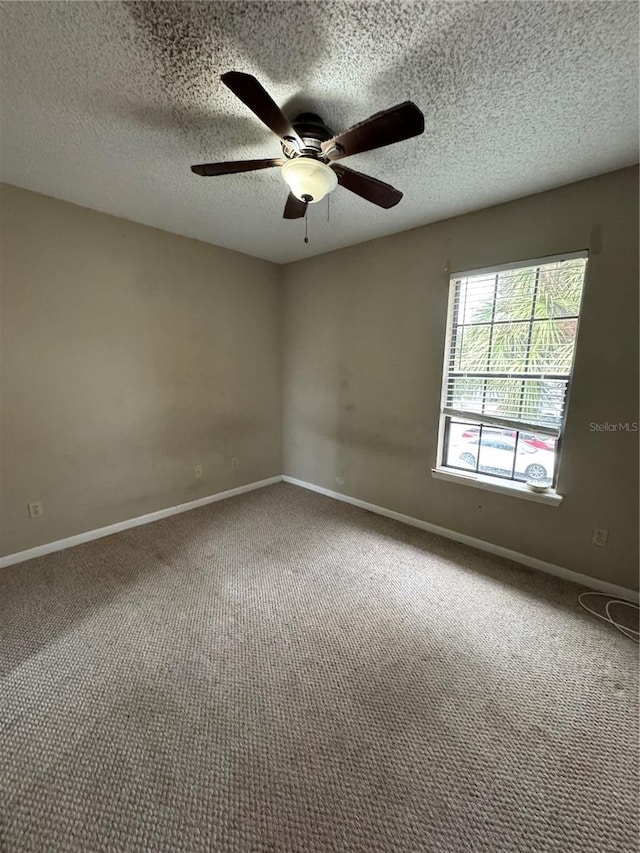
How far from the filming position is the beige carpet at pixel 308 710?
1.03 metres

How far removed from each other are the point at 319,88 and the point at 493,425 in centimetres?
222

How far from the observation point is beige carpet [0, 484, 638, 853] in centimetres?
103

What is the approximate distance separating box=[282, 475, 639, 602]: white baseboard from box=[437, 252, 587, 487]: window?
A: 0.52 m

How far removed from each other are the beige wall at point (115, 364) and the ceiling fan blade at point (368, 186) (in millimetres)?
1935

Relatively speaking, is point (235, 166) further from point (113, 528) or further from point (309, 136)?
point (113, 528)

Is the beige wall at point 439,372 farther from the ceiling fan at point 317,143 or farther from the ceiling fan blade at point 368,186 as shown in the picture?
the ceiling fan at point 317,143

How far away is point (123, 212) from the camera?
2508mm

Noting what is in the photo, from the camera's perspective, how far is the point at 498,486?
2475 mm

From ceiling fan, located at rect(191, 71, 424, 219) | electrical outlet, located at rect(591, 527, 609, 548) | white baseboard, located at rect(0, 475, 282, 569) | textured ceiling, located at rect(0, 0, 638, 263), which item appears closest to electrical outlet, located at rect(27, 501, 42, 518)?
white baseboard, located at rect(0, 475, 282, 569)

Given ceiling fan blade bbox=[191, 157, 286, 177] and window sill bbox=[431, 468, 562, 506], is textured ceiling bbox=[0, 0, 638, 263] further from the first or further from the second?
window sill bbox=[431, 468, 562, 506]

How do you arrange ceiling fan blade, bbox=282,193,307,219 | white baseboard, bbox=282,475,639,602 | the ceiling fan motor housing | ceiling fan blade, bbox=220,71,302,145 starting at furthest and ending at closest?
1. white baseboard, bbox=282,475,639,602
2. ceiling fan blade, bbox=282,193,307,219
3. the ceiling fan motor housing
4. ceiling fan blade, bbox=220,71,302,145

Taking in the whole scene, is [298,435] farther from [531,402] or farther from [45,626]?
[45,626]

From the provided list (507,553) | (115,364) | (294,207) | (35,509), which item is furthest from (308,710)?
(115,364)

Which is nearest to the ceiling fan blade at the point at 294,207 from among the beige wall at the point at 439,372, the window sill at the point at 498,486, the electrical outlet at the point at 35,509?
the beige wall at the point at 439,372
